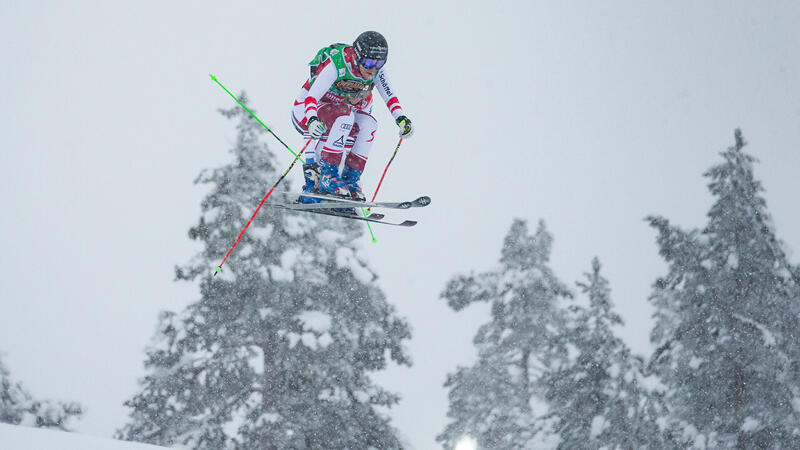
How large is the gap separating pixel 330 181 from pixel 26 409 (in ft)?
26.7

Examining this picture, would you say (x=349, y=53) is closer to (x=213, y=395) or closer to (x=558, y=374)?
(x=213, y=395)

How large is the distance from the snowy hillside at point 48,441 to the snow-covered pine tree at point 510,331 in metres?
15.4

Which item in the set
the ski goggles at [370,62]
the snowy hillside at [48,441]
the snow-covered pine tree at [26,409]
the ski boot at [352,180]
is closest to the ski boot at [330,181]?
the ski boot at [352,180]

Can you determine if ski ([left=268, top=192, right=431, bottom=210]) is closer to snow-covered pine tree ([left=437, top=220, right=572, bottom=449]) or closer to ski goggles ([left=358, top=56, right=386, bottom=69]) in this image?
ski goggles ([left=358, top=56, right=386, bottom=69])

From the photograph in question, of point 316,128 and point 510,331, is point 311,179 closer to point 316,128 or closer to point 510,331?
point 316,128

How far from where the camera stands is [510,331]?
24.3 meters

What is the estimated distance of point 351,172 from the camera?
1256cm

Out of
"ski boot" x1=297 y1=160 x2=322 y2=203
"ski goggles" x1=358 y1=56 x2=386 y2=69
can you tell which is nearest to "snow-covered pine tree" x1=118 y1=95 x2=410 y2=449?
"ski boot" x1=297 y1=160 x2=322 y2=203

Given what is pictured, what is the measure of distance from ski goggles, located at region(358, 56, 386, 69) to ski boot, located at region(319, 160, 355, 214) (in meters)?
1.59

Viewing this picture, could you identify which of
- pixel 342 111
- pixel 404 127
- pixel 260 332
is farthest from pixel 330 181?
pixel 260 332

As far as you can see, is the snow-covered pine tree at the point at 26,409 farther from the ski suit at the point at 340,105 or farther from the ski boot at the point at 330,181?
the ski suit at the point at 340,105

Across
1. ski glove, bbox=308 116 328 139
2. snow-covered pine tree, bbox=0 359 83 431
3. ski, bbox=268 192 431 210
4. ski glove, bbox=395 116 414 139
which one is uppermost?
ski glove, bbox=395 116 414 139

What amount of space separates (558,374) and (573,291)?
4.62m

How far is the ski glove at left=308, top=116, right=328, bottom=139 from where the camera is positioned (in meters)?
11.0
